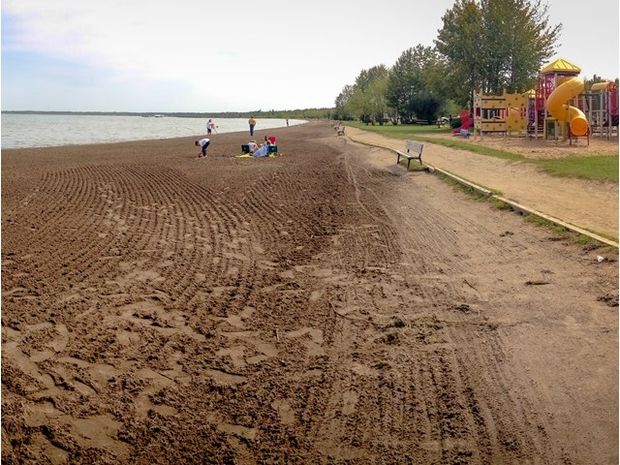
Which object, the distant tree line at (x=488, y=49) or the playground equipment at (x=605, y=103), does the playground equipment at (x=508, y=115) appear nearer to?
the playground equipment at (x=605, y=103)

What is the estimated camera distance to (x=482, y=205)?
433 inches

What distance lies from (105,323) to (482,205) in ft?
26.8

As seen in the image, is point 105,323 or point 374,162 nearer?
point 105,323

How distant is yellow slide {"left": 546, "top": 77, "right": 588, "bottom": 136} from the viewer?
22.9 metres

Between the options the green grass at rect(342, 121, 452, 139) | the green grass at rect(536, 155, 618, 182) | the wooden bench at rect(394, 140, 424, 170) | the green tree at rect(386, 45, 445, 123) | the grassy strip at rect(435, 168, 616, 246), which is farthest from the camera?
the green tree at rect(386, 45, 445, 123)

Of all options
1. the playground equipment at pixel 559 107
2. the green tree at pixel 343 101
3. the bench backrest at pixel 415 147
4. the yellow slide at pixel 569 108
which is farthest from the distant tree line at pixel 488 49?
the green tree at pixel 343 101

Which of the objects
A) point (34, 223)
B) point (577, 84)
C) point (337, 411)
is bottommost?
point (337, 411)

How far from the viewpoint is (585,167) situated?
48.4ft

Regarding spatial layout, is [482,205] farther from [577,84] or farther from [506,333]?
[577,84]

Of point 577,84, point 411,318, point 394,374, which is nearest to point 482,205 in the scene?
point 411,318

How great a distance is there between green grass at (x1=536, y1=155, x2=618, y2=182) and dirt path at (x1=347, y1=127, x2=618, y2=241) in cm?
35

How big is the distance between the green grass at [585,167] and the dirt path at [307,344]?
17.0ft

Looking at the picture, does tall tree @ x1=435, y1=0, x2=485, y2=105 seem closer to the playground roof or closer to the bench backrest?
the playground roof

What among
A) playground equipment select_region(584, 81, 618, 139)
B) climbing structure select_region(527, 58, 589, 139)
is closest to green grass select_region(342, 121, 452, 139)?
climbing structure select_region(527, 58, 589, 139)
